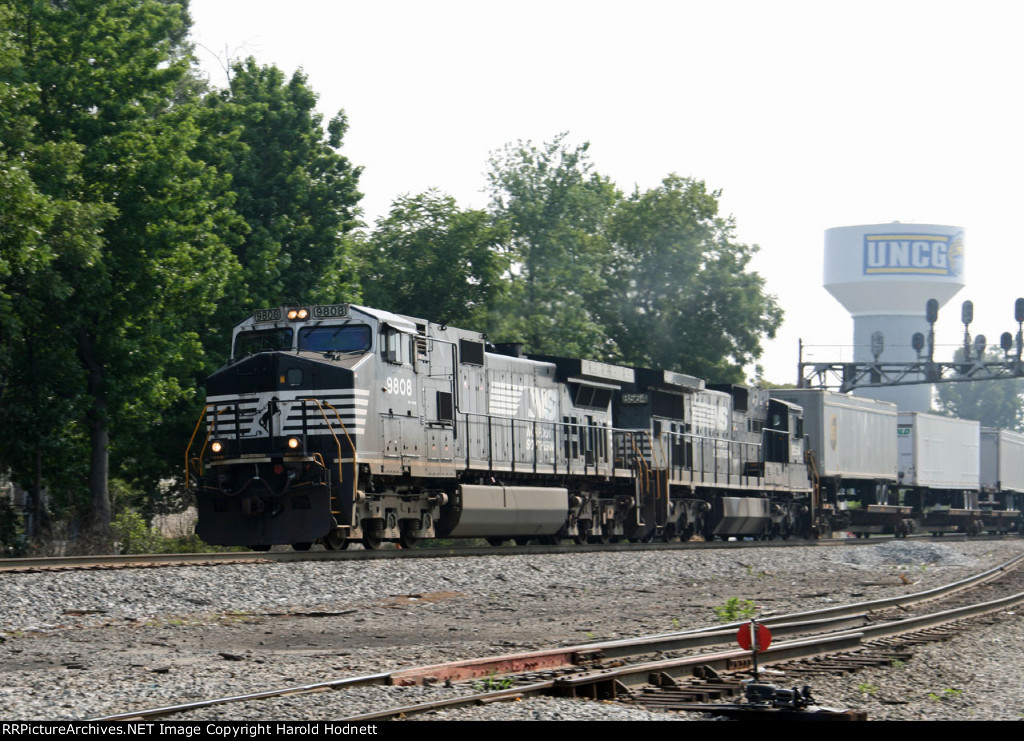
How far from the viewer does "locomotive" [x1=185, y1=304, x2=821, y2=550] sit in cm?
1741

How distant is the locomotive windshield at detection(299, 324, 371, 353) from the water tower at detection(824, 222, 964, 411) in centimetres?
9248

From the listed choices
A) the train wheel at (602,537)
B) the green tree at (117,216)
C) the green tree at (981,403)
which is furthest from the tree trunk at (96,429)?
the green tree at (981,403)

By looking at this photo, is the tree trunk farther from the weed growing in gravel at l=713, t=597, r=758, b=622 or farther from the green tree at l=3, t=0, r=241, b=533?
the weed growing in gravel at l=713, t=597, r=758, b=622

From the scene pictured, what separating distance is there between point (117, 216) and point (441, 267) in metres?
16.2

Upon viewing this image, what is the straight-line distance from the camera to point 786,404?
3244cm

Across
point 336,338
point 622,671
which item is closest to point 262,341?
point 336,338

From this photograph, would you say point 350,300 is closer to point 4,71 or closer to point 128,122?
point 128,122

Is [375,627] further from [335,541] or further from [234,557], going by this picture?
[335,541]

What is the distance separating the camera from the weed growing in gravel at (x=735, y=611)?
43.4ft

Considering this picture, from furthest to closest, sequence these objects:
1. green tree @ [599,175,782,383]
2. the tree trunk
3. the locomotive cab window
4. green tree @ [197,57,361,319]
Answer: green tree @ [599,175,782,383]
green tree @ [197,57,361,319]
the tree trunk
the locomotive cab window

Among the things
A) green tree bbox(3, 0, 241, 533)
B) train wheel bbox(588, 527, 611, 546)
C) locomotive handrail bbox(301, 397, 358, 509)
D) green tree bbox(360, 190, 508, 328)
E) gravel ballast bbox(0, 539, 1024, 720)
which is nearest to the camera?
gravel ballast bbox(0, 539, 1024, 720)

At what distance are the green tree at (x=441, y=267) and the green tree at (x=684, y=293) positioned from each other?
1714 centimetres

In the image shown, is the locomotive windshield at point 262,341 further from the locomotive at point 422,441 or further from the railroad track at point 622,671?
the railroad track at point 622,671

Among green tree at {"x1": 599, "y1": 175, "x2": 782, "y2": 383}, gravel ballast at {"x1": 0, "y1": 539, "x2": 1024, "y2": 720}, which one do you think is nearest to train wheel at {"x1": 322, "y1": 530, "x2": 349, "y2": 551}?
gravel ballast at {"x1": 0, "y1": 539, "x2": 1024, "y2": 720}
